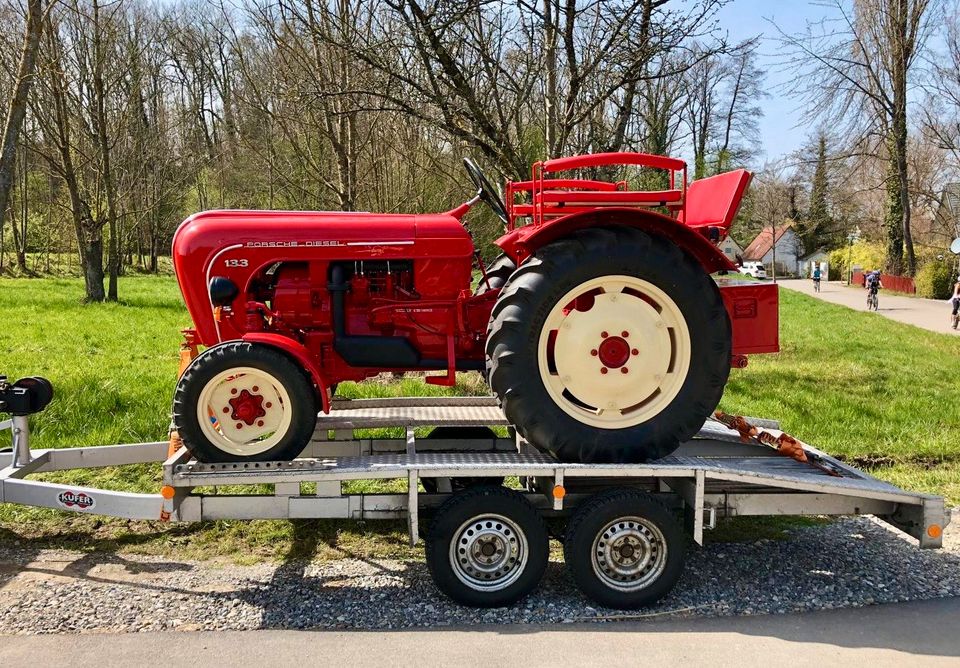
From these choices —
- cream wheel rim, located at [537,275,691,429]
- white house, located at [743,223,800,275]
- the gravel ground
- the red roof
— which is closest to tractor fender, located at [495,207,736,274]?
cream wheel rim, located at [537,275,691,429]

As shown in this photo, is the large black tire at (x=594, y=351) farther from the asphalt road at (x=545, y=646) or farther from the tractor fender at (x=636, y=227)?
the asphalt road at (x=545, y=646)

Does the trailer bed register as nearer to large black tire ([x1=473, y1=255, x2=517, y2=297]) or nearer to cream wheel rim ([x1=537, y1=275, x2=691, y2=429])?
cream wheel rim ([x1=537, y1=275, x2=691, y2=429])

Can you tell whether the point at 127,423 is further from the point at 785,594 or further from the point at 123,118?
the point at 123,118

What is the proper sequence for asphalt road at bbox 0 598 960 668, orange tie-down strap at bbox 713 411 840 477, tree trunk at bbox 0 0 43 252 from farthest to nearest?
1. tree trunk at bbox 0 0 43 252
2. orange tie-down strap at bbox 713 411 840 477
3. asphalt road at bbox 0 598 960 668

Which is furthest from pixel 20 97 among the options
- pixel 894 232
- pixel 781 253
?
pixel 781 253

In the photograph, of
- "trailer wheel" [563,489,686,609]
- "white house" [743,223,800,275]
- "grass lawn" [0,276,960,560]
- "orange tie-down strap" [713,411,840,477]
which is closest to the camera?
"trailer wheel" [563,489,686,609]

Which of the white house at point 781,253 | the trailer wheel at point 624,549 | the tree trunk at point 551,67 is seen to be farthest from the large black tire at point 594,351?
the white house at point 781,253

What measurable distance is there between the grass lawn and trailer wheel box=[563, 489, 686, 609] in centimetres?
137

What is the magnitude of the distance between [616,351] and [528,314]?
0.55 m

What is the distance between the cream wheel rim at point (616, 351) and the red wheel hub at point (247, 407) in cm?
156

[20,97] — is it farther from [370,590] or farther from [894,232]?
[894,232]

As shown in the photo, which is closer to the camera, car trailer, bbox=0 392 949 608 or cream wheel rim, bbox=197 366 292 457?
car trailer, bbox=0 392 949 608

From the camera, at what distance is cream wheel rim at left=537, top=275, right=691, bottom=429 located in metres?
4.05

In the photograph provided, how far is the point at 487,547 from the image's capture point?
3906mm
